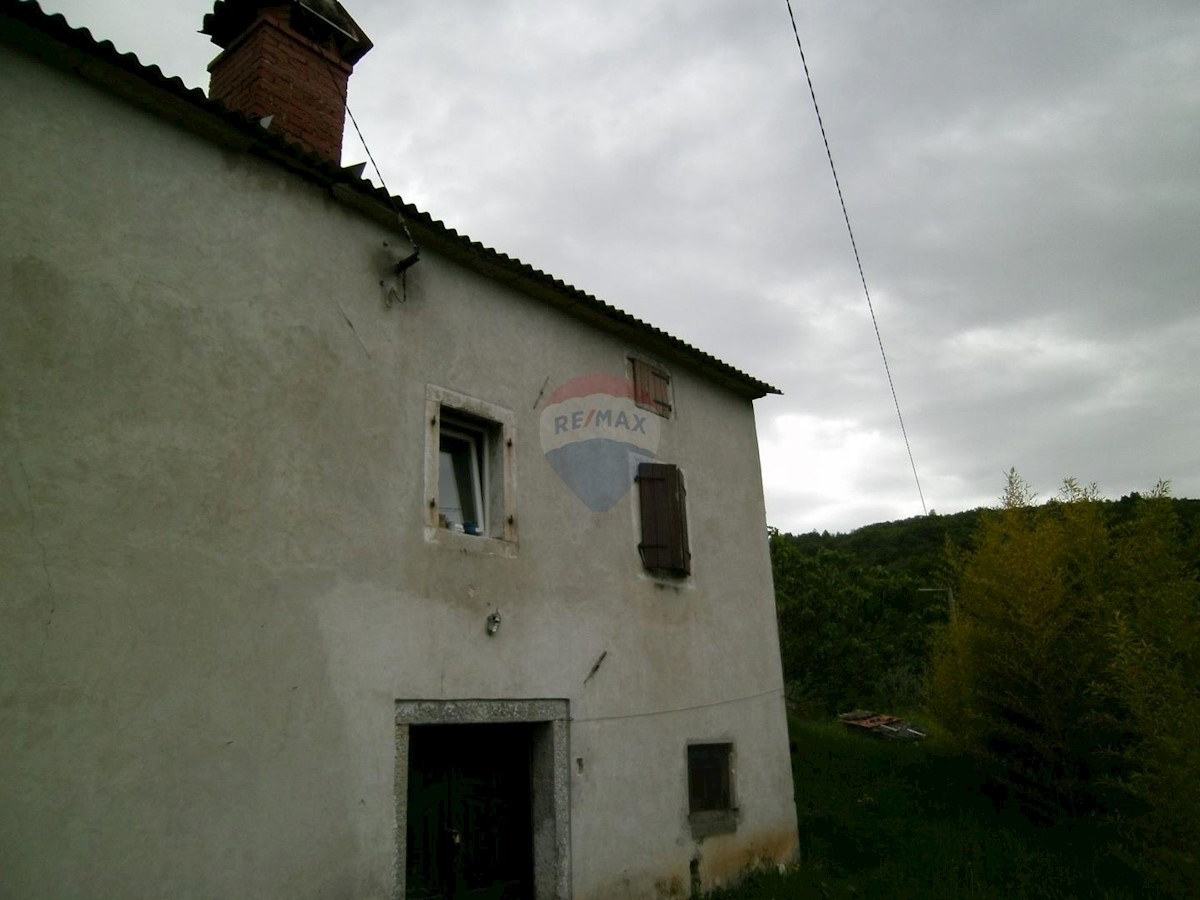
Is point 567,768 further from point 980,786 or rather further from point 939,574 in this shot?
point 939,574

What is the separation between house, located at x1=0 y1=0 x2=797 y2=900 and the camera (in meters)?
4.37

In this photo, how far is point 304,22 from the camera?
7.92 meters

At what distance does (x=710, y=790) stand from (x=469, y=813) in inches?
108

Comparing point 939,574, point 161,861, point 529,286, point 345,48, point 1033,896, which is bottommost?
point 1033,896

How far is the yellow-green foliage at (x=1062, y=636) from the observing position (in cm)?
1086

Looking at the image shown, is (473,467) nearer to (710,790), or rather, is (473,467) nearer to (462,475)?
(462,475)

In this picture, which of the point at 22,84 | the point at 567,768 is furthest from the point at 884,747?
the point at 22,84

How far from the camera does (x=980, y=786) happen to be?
13.2 metres

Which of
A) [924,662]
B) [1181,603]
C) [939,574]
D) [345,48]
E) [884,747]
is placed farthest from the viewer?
[924,662]

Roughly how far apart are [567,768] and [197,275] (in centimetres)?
453

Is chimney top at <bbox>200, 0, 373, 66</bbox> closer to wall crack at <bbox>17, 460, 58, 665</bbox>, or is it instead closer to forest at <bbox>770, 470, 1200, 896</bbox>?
wall crack at <bbox>17, 460, 58, 665</bbox>

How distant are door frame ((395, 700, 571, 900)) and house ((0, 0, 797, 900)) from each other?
0.02 meters

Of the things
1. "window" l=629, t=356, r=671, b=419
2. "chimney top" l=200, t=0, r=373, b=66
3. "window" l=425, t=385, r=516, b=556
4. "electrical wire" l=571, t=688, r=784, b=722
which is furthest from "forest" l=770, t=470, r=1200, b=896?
"chimney top" l=200, t=0, r=373, b=66
